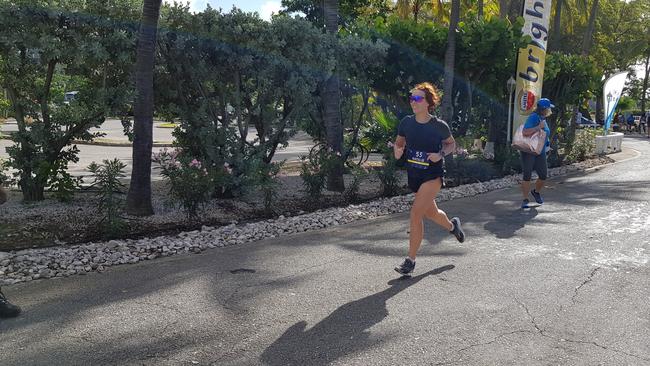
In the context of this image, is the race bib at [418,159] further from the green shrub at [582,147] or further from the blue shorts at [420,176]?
the green shrub at [582,147]

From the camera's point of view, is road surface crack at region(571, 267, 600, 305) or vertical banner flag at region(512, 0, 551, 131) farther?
vertical banner flag at region(512, 0, 551, 131)

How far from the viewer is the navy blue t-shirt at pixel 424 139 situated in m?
5.43

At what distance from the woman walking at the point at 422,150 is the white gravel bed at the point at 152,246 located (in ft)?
7.30

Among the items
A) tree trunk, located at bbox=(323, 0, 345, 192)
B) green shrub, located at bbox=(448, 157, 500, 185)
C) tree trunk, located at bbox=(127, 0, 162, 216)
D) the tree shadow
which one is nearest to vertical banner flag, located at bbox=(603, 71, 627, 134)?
green shrub, located at bbox=(448, 157, 500, 185)

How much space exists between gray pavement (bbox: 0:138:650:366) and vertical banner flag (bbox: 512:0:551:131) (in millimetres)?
7067

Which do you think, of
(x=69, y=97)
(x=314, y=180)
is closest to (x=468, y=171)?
(x=314, y=180)

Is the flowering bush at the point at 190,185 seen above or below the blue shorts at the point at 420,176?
below

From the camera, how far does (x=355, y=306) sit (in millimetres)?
4727

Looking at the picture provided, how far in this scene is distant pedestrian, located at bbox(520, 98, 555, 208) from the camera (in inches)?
362

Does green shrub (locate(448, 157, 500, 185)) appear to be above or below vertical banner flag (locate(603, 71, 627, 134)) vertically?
below

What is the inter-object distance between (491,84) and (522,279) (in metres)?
9.54

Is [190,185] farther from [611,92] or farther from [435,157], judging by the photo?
[611,92]

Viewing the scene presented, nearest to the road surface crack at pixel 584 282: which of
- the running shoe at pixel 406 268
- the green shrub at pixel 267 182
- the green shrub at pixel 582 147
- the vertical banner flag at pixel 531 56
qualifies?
the running shoe at pixel 406 268

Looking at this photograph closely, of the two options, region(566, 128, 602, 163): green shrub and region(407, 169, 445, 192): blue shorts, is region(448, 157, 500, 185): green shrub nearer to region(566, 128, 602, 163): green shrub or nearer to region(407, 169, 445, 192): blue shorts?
region(566, 128, 602, 163): green shrub
